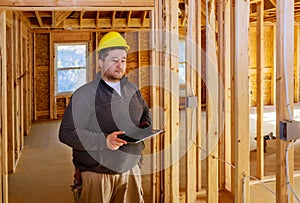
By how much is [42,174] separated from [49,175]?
0.11 meters

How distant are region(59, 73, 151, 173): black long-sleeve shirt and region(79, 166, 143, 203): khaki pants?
0.05 meters

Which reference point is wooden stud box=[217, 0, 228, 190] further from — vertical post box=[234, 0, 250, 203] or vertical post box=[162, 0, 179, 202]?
vertical post box=[234, 0, 250, 203]

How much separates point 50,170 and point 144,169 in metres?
1.25

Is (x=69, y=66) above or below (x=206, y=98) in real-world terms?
above

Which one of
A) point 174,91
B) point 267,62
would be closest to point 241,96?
point 174,91

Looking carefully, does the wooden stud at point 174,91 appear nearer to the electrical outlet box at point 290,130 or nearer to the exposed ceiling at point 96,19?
the electrical outlet box at point 290,130

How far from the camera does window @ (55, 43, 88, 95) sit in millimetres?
8930

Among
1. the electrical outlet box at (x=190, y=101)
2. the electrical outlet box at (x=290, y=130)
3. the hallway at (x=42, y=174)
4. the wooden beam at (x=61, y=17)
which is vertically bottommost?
the hallway at (x=42, y=174)

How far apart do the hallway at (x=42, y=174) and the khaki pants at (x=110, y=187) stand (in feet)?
4.75

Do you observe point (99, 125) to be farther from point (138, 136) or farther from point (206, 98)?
point (206, 98)

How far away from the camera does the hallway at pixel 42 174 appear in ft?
12.9

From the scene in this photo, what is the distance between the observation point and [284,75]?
1492 mm

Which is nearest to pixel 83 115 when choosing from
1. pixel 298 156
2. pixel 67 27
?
pixel 298 156

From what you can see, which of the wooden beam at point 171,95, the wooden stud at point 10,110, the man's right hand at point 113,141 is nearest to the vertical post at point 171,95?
the wooden beam at point 171,95
